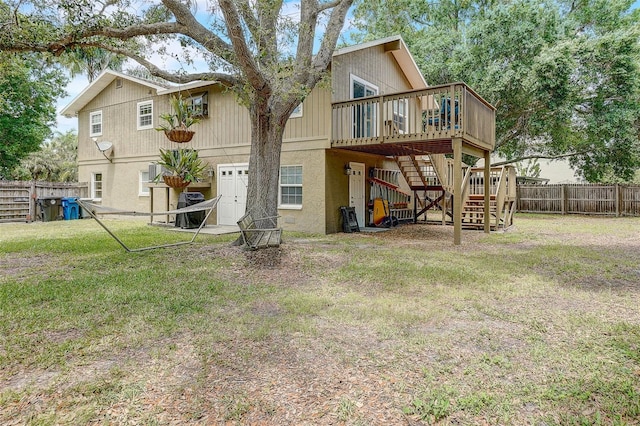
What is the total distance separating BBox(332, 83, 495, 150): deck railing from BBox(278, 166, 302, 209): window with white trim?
5.01 feet

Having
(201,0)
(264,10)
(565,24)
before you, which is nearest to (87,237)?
(201,0)

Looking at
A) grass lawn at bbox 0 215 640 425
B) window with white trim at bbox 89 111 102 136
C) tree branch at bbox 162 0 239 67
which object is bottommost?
grass lawn at bbox 0 215 640 425

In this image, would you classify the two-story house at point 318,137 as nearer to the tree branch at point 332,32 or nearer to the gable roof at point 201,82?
the gable roof at point 201,82

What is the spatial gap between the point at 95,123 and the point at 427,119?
A: 14354 millimetres

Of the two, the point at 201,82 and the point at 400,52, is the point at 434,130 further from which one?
the point at 201,82

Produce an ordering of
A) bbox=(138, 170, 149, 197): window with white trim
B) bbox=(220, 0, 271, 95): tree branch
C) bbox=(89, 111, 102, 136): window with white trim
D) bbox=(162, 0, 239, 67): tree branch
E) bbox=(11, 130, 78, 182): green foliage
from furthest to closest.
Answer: bbox=(11, 130, 78, 182): green foliage → bbox=(89, 111, 102, 136): window with white trim → bbox=(138, 170, 149, 197): window with white trim → bbox=(162, 0, 239, 67): tree branch → bbox=(220, 0, 271, 95): tree branch

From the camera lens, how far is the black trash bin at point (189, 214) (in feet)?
37.4

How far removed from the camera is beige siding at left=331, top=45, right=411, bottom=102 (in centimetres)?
1109

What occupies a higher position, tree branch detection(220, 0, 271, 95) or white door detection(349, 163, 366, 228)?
tree branch detection(220, 0, 271, 95)

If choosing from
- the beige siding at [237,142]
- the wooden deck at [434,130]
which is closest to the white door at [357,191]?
the beige siding at [237,142]

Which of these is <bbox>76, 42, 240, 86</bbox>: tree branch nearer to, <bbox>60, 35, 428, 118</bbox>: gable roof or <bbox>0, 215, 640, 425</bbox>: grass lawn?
<bbox>0, 215, 640, 425</bbox>: grass lawn

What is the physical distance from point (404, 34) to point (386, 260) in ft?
54.3

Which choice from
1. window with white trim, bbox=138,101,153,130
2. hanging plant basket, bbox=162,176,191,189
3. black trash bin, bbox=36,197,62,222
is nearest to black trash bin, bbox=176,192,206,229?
hanging plant basket, bbox=162,176,191,189

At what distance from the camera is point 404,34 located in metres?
20.0
